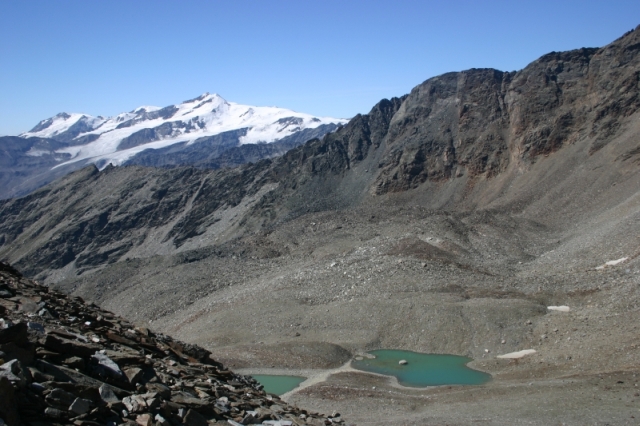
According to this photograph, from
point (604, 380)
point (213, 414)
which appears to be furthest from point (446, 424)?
point (213, 414)

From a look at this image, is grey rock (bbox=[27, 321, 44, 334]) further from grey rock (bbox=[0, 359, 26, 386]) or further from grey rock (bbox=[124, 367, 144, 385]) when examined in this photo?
grey rock (bbox=[0, 359, 26, 386])

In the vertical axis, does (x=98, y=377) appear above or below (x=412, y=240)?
above

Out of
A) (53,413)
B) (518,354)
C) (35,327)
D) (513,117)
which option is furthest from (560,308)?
(513,117)

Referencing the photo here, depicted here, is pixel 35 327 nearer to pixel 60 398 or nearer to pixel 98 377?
pixel 98 377

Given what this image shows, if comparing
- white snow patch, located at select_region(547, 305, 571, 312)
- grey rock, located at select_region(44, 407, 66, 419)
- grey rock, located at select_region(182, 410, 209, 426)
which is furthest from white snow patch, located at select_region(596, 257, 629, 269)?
grey rock, located at select_region(44, 407, 66, 419)

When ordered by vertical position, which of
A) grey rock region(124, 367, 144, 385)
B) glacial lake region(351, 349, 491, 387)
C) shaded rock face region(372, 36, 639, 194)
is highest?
shaded rock face region(372, 36, 639, 194)

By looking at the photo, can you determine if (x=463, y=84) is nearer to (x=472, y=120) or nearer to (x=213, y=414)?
(x=472, y=120)
